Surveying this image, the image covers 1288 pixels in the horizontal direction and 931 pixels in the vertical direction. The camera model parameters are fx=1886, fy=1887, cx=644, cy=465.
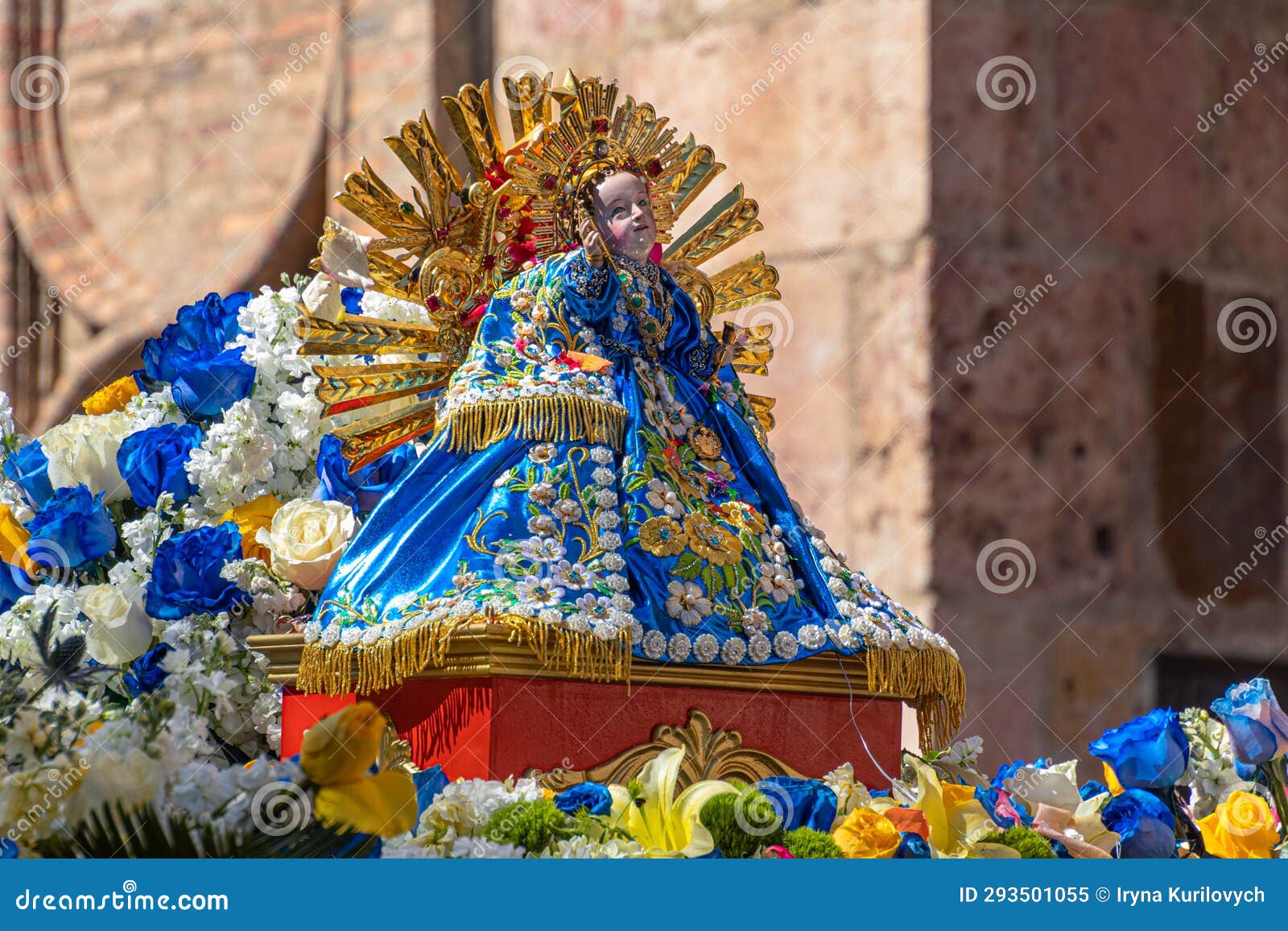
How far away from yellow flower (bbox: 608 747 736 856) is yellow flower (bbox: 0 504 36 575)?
68.3 inches

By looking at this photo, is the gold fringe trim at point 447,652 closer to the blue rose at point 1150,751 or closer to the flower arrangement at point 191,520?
the flower arrangement at point 191,520

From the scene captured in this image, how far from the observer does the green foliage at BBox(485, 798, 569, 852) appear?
8.47ft

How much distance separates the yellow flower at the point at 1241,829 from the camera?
122 inches

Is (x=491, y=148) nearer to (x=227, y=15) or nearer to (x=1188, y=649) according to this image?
(x=1188, y=649)

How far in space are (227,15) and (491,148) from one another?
4.26 meters

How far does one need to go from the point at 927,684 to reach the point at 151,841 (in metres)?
1.76

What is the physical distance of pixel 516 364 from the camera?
357cm
